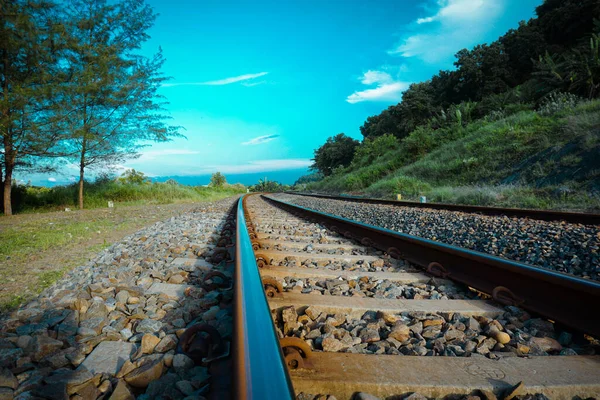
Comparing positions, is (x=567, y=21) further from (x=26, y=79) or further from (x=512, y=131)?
(x=26, y=79)

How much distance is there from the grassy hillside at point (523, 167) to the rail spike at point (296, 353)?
6.37 meters

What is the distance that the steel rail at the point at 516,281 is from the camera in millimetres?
1424

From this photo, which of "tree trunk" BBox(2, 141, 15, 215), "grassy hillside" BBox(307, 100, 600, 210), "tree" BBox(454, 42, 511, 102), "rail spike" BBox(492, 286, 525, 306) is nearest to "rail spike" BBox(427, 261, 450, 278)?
"rail spike" BBox(492, 286, 525, 306)

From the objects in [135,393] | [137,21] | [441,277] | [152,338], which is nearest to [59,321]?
[152,338]

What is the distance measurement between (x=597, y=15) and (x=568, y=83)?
13123mm

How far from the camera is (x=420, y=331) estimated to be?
4.55 feet

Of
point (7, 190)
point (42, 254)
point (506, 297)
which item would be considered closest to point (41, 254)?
point (42, 254)

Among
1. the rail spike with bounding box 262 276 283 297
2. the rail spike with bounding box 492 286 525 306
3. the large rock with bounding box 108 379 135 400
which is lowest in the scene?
the large rock with bounding box 108 379 135 400

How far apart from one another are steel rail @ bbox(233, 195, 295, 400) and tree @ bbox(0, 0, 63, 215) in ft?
33.1

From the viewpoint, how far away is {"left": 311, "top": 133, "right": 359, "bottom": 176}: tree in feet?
126

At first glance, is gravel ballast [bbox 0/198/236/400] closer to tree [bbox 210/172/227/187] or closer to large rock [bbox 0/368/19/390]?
large rock [bbox 0/368/19/390]

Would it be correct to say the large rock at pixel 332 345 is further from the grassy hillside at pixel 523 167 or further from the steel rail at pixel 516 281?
Result: the grassy hillside at pixel 523 167

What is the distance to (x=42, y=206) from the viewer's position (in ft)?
33.8

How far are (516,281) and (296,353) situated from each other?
1.46 meters
